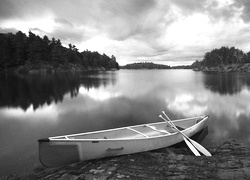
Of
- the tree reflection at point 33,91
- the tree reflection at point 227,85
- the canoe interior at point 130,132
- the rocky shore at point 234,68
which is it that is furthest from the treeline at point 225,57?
the canoe interior at point 130,132

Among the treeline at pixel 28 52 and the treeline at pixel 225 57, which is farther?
the treeline at pixel 225 57

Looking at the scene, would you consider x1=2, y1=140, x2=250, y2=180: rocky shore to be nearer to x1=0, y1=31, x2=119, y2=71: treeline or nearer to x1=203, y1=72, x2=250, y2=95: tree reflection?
x1=203, y1=72, x2=250, y2=95: tree reflection

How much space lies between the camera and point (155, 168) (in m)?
5.72

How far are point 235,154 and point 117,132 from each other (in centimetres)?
537

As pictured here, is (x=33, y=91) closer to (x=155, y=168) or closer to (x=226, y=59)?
(x=155, y=168)

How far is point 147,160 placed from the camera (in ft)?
20.9

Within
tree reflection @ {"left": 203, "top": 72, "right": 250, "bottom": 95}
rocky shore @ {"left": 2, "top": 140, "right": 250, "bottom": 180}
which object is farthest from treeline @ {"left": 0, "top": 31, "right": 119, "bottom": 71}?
rocky shore @ {"left": 2, "top": 140, "right": 250, "bottom": 180}

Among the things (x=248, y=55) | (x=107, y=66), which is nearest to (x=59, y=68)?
(x=107, y=66)

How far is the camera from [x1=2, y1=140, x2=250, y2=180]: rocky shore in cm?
523

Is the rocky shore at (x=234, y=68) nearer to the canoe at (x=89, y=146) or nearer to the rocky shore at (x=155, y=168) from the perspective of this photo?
the rocky shore at (x=155, y=168)

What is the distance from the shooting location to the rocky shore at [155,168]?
5.23 meters

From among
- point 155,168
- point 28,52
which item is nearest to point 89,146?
point 155,168

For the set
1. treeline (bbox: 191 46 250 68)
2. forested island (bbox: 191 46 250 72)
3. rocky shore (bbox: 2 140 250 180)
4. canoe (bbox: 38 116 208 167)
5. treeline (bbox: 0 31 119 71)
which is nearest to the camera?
rocky shore (bbox: 2 140 250 180)

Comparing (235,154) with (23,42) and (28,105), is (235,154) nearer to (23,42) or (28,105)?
(28,105)
